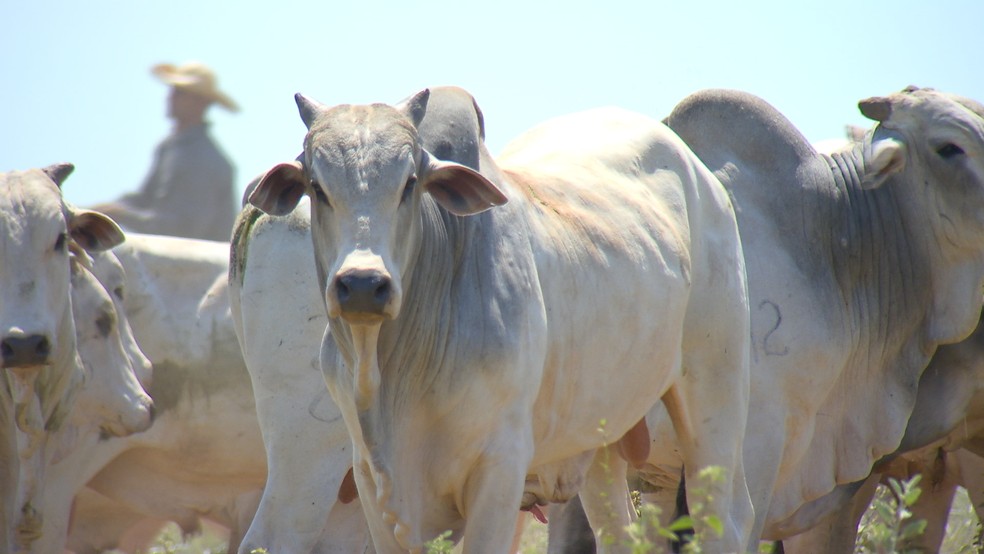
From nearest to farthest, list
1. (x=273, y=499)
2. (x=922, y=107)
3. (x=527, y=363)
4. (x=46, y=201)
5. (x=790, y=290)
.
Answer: (x=527, y=363) → (x=273, y=499) → (x=46, y=201) → (x=790, y=290) → (x=922, y=107)

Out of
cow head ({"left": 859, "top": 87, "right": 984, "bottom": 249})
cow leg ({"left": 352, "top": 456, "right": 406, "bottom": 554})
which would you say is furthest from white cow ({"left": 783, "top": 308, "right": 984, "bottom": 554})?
cow leg ({"left": 352, "top": 456, "right": 406, "bottom": 554})

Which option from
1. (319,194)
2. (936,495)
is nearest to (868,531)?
(936,495)

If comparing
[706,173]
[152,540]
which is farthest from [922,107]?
[152,540]

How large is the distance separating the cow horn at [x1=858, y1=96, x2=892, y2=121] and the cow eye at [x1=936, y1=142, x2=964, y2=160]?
0.32m

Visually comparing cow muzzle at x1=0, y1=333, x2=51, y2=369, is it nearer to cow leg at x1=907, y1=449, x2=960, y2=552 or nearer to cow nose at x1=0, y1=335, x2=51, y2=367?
cow nose at x1=0, y1=335, x2=51, y2=367

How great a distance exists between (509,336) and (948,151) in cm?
363

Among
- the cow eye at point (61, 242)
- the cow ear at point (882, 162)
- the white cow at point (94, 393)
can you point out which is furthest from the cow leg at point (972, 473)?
the cow eye at point (61, 242)

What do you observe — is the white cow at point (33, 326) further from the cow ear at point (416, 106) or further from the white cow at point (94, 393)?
the cow ear at point (416, 106)

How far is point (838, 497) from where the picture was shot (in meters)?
7.86

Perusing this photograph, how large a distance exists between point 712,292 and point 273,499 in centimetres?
182

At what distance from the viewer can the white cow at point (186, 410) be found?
794cm

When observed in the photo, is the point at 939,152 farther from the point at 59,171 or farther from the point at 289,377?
the point at 59,171

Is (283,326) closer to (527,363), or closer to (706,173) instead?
(527,363)

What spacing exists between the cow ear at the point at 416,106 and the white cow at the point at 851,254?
103 inches
